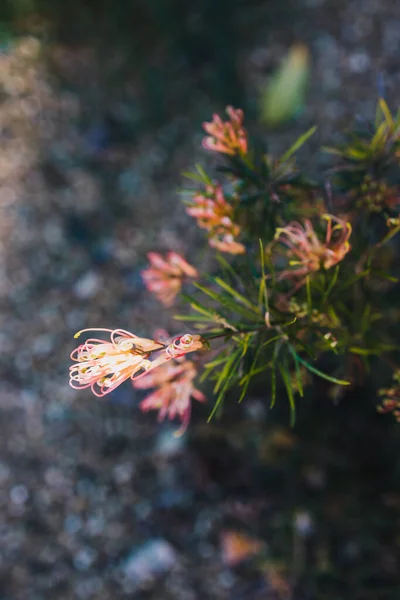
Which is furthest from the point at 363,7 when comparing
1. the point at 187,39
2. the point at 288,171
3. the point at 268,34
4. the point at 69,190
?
the point at 288,171

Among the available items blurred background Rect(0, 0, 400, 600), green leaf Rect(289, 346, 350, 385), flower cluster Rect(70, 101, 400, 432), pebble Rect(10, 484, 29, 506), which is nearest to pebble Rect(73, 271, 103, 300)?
blurred background Rect(0, 0, 400, 600)

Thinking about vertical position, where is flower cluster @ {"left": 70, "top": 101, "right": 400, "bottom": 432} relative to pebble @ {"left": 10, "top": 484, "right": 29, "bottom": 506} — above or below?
above

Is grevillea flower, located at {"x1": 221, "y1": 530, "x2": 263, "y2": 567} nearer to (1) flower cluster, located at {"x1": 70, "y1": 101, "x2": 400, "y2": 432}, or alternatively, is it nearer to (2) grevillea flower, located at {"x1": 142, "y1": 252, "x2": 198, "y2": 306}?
(1) flower cluster, located at {"x1": 70, "y1": 101, "x2": 400, "y2": 432}

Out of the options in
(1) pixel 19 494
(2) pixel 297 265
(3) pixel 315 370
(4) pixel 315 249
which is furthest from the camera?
(1) pixel 19 494

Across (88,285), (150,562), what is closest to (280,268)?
(150,562)

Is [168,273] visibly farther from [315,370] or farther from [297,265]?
[315,370]
